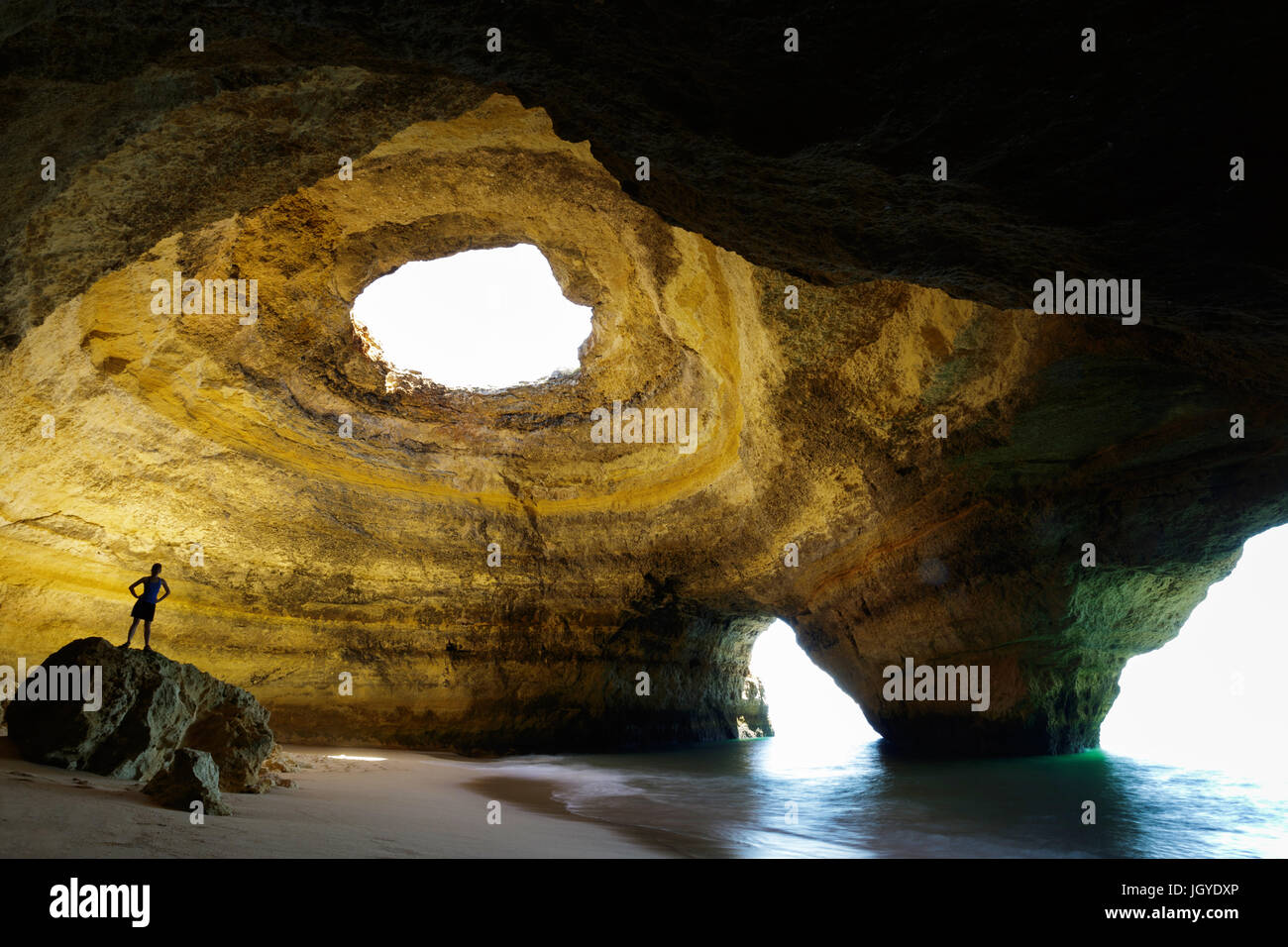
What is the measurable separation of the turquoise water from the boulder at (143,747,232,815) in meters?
2.34

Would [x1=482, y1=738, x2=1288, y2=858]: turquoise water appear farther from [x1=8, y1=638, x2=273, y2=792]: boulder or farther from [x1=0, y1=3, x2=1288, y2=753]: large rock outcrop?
[x1=8, y1=638, x2=273, y2=792]: boulder

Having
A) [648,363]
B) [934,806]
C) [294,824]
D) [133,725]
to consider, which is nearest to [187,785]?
[294,824]

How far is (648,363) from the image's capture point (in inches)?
395

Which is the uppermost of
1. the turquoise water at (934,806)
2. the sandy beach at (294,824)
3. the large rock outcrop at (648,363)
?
the large rock outcrop at (648,363)

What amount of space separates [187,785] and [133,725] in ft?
4.29

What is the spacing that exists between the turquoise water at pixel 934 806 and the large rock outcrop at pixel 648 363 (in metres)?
1.78

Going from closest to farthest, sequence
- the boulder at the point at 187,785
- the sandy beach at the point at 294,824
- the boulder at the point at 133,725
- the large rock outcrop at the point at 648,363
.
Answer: the sandy beach at the point at 294,824
the large rock outcrop at the point at 648,363
the boulder at the point at 187,785
the boulder at the point at 133,725

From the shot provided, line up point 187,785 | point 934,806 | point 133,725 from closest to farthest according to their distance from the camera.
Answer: point 187,785
point 133,725
point 934,806

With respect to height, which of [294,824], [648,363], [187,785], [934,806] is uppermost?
[648,363]

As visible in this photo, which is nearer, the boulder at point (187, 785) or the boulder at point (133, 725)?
the boulder at point (187, 785)

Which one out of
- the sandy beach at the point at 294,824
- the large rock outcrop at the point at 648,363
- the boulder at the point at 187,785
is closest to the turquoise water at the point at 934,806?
the sandy beach at the point at 294,824

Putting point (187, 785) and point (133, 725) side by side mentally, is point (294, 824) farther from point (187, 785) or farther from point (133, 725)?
point (133, 725)

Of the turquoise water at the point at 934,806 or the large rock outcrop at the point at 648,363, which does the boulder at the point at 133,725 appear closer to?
the turquoise water at the point at 934,806

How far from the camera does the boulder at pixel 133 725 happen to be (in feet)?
15.1
